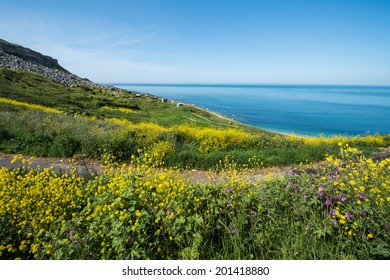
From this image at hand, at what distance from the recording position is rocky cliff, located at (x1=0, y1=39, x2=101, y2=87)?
6988 centimetres

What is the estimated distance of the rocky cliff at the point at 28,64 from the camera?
6988 cm

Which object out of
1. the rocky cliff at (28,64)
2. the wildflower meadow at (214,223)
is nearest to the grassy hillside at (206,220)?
the wildflower meadow at (214,223)

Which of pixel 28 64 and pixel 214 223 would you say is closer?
pixel 214 223

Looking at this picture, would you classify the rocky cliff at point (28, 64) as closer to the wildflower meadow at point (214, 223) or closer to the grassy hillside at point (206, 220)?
the grassy hillside at point (206, 220)

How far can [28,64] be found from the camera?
77.1 m

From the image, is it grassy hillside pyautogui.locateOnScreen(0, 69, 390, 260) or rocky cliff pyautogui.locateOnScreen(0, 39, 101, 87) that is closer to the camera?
grassy hillside pyautogui.locateOnScreen(0, 69, 390, 260)

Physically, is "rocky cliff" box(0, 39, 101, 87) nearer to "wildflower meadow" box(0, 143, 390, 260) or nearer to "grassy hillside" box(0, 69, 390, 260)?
"grassy hillside" box(0, 69, 390, 260)

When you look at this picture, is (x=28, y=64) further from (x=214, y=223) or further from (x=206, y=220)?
(x=214, y=223)

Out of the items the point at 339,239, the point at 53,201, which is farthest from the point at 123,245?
the point at 339,239

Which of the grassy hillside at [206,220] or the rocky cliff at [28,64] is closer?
the grassy hillside at [206,220]

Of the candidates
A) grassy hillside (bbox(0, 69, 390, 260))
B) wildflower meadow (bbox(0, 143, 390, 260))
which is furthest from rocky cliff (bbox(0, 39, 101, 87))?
wildflower meadow (bbox(0, 143, 390, 260))

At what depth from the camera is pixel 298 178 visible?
4.27 meters

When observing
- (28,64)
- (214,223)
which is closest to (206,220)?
(214,223)

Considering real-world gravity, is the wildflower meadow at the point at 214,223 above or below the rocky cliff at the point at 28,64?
below
